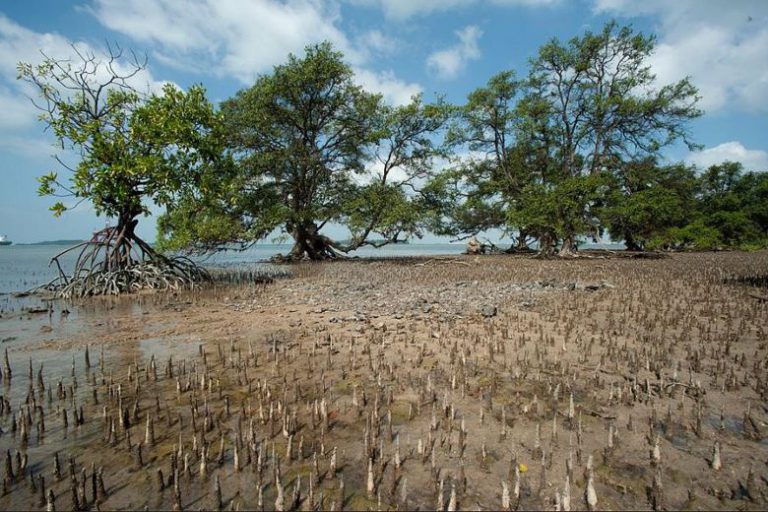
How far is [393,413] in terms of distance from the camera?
4145mm

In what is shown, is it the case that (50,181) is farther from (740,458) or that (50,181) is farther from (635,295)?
(635,295)

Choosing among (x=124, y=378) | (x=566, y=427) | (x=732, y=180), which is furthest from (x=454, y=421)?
(x=732, y=180)

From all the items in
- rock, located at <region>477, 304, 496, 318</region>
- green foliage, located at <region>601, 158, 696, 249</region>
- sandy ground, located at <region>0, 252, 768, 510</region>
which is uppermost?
green foliage, located at <region>601, 158, 696, 249</region>

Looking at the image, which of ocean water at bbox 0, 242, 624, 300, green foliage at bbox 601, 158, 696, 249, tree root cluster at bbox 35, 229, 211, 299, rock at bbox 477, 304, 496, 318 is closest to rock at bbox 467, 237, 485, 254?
ocean water at bbox 0, 242, 624, 300

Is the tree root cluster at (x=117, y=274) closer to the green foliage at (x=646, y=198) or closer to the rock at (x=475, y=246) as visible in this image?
the green foliage at (x=646, y=198)

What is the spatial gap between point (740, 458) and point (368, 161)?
29411 mm

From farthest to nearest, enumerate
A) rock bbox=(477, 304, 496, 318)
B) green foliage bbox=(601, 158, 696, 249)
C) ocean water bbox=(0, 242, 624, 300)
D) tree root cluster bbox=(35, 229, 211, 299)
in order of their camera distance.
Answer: green foliage bbox=(601, 158, 696, 249) < ocean water bbox=(0, 242, 624, 300) < tree root cluster bbox=(35, 229, 211, 299) < rock bbox=(477, 304, 496, 318)

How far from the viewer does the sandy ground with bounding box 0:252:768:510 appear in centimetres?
286

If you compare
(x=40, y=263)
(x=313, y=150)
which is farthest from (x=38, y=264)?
(x=313, y=150)

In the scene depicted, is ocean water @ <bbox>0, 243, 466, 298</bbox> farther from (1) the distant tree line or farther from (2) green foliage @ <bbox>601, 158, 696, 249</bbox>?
(2) green foliage @ <bbox>601, 158, 696, 249</bbox>

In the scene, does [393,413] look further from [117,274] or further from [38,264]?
[38,264]

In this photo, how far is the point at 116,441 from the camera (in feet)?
11.6

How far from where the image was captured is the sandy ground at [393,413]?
2.86 meters

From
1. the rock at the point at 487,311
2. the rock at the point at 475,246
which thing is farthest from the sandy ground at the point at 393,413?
the rock at the point at 475,246
